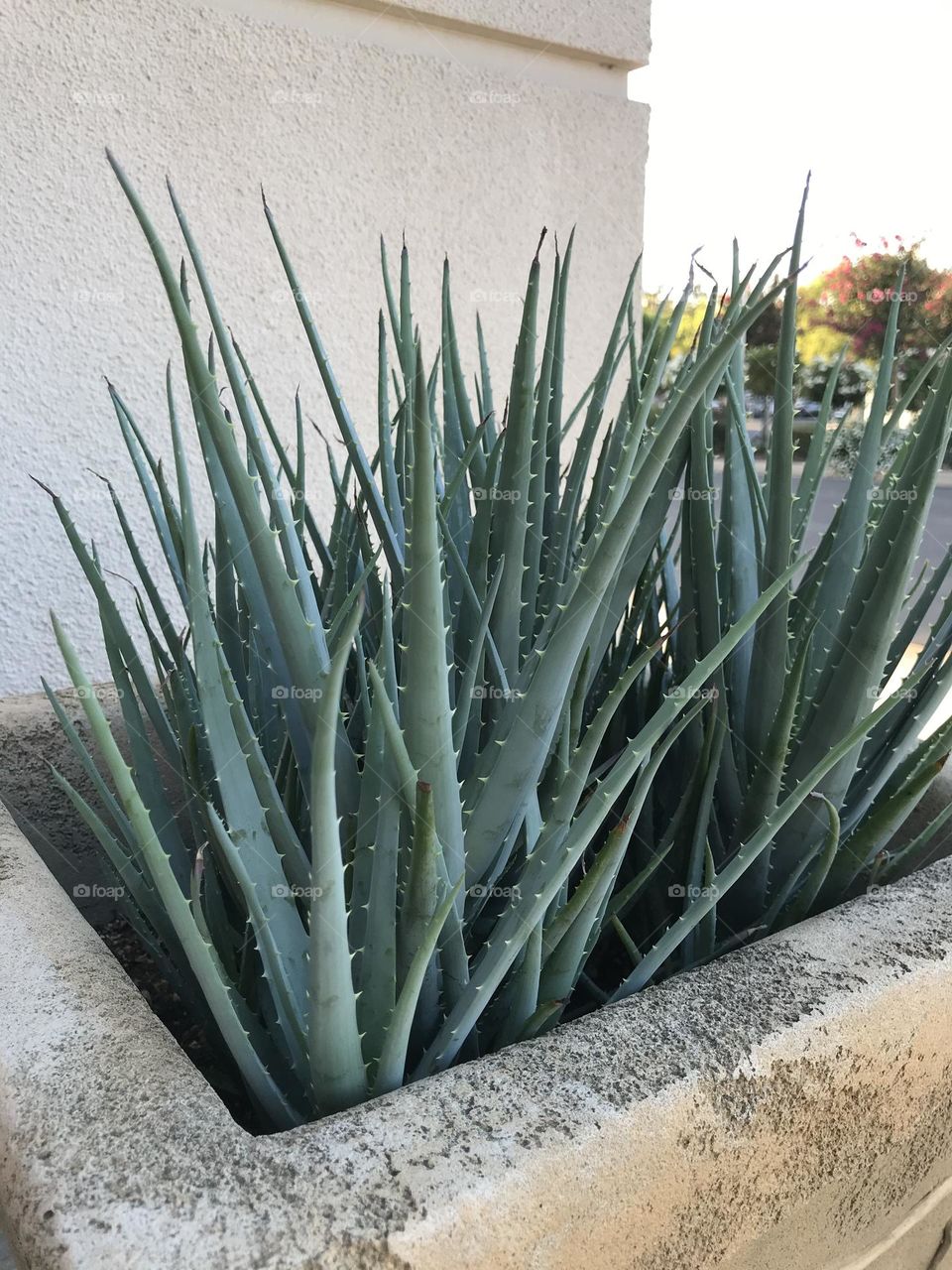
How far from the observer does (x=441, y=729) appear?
15.9 inches

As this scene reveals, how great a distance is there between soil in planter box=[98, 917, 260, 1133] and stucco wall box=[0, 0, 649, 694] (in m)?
0.68

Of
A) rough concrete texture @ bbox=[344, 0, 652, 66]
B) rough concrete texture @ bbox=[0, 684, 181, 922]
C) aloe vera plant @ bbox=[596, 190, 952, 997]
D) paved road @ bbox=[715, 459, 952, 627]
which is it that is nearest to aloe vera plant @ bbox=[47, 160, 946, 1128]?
aloe vera plant @ bbox=[596, 190, 952, 997]

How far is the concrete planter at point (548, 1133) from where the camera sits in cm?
33

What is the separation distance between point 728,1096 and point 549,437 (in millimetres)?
390

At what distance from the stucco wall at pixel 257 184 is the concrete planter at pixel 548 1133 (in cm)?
92

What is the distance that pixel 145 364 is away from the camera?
137 cm

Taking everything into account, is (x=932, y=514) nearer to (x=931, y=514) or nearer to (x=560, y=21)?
(x=931, y=514)

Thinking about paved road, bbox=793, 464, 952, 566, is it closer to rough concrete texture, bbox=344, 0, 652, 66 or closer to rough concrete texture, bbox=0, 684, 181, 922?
rough concrete texture, bbox=344, 0, 652, 66

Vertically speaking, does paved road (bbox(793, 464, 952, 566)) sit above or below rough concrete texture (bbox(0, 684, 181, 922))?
below

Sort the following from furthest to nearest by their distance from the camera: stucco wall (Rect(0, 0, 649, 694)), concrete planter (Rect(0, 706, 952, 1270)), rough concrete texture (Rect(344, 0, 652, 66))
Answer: rough concrete texture (Rect(344, 0, 652, 66)) → stucco wall (Rect(0, 0, 649, 694)) → concrete planter (Rect(0, 706, 952, 1270))

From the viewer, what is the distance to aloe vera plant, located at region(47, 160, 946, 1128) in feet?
1.26

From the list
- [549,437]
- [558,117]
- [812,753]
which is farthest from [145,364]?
[812,753]

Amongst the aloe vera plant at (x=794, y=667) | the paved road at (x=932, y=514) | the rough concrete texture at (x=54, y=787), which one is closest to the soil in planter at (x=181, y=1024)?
the rough concrete texture at (x=54, y=787)

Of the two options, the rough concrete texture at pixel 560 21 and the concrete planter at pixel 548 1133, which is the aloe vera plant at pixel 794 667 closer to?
the concrete planter at pixel 548 1133
